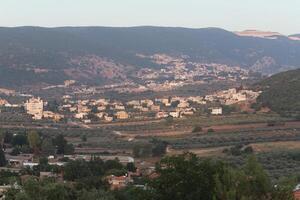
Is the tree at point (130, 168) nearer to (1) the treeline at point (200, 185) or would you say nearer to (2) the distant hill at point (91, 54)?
(1) the treeline at point (200, 185)

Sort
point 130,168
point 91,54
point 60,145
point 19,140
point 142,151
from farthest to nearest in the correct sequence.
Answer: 1. point 91,54
2. point 19,140
3. point 60,145
4. point 142,151
5. point 130,168

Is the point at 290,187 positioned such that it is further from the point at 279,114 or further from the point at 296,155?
the point at 279,114

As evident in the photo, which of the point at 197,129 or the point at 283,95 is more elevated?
the point at 283,95

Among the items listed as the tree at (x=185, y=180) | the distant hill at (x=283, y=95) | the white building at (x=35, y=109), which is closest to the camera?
the tree at (x=185, y=180)

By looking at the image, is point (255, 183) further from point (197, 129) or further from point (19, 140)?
point (197, 129)

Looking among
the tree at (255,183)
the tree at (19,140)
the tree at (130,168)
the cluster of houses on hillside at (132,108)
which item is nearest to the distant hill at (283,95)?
the cluster of houses on hillside at (132,108)

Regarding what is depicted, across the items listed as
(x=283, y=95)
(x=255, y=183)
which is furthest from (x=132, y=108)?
(x=255, y=183)

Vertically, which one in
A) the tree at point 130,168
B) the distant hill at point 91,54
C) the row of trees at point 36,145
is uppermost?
the distant hill at point 91,54
